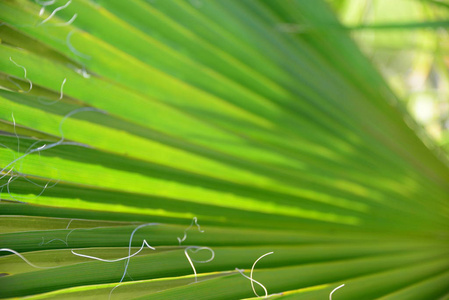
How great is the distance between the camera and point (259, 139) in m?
0.68

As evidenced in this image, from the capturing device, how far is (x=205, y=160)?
24.0 inches

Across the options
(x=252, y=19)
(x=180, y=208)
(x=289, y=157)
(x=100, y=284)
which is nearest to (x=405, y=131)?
(x=289, y=157)

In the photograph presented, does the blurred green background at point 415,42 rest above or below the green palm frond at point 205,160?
above

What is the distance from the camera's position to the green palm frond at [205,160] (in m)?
0.44

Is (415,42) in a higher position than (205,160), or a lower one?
higher

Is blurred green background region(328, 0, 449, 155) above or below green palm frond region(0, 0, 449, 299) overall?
above

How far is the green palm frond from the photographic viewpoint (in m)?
0.44

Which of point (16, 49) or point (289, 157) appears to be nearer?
point (16, 49)

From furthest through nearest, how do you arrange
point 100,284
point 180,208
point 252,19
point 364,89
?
point 364,89 → point 252,19 → point 180,208 → point 100,284

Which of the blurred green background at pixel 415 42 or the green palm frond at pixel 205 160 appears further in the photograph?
the blurred green background at pixel 415 42

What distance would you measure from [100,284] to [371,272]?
39cm

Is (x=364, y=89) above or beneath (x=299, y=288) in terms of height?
above

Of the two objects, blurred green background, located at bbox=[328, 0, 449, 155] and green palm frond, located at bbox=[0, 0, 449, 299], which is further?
blurred green background, located at bbox=[328, 0, 449, 155]

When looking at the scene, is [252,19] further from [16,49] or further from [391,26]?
[16,49]
